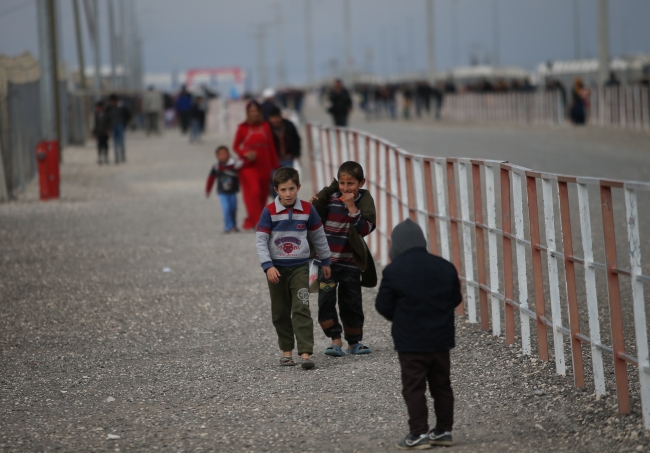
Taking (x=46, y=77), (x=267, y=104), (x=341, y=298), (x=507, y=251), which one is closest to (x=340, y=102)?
(x=46, y=77)

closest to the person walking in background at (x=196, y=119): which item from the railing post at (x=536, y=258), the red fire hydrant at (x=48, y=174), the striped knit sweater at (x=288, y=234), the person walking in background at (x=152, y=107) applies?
the person walking in background at (x=152, y=107)

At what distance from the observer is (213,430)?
17.6ft

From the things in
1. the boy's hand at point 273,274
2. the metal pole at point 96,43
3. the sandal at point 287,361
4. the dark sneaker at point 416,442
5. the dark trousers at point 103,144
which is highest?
the metal pole at point 96,43

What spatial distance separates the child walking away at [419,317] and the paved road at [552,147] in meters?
15.2

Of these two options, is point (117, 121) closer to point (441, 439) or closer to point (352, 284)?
point (352, 284)

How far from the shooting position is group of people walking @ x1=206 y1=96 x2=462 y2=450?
15.6ft

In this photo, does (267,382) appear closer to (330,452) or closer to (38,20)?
(330,452)

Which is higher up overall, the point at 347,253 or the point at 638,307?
the point at 347,253

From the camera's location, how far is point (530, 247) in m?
6.78

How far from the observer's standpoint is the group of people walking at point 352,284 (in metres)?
4.77

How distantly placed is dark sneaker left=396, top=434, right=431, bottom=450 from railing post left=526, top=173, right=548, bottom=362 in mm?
1819

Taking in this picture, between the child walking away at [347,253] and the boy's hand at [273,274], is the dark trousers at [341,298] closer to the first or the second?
the child walking away at [347,253]

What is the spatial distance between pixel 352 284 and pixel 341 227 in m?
0.41

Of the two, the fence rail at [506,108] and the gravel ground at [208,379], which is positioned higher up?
the fence rail at [506,108]
